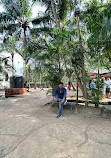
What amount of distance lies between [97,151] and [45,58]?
394cm

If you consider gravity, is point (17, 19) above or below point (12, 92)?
above

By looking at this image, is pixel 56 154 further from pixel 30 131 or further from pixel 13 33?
pixel 13 33

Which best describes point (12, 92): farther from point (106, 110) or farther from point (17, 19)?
point (17, 19)

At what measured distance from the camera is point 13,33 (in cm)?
1481

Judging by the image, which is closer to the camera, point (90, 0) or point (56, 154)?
point (56, 154)

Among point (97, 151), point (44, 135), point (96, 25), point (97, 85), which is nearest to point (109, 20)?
point (96, 25)

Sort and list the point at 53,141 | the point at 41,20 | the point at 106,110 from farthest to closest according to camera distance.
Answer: the point at 41,20, the point at 106,110, the point at 53,141

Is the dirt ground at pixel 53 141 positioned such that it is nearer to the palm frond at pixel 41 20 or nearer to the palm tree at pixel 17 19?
the palm tree at pixel 17 19

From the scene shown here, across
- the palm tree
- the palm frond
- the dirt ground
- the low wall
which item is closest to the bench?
the dirt ground

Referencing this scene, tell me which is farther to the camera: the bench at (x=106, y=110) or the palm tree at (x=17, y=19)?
the palm tree at (x=17, y=19)

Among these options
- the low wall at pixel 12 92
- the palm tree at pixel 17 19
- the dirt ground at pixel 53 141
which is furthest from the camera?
the palm tree at pixel 17 19

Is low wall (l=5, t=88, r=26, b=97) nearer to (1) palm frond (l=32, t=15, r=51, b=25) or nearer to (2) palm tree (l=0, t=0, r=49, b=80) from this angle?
(2) palm tree (l=0, t=0, r=49, b=80)

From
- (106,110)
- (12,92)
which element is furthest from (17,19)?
(106,110)

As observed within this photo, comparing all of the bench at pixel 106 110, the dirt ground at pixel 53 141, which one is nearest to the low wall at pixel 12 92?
the dirt ground at pixel 53 141
